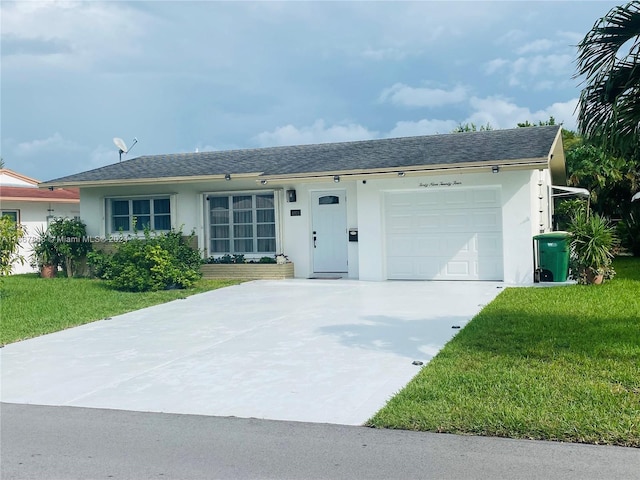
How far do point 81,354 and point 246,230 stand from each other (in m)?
10.3

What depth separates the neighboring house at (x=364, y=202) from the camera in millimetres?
15828

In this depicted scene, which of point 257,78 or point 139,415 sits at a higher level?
point 257,78

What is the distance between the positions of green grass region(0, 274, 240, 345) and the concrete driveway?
56 cm

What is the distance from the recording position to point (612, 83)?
798 centimetres

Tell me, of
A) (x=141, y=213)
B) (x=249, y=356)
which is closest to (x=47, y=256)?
(x=141, y=213)

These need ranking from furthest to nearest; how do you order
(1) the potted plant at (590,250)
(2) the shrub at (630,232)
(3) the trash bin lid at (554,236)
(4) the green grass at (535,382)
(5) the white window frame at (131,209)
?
(2) the shrub at (630,232) < (5) the white window frame at (131,209) < (3) the trash bin lid at (554,236) < (1) the potted plant at (590,250) < (4) the green grass at (535,382)

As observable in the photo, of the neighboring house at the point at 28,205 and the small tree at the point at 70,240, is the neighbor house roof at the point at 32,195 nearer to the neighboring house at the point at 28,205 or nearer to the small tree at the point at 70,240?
the neighboring house at the point at 28,205

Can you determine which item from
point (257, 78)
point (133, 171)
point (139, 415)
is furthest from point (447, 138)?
point (139, 415)

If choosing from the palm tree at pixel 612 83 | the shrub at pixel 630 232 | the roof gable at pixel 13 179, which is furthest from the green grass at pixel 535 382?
the roof gable at pixel 13 179

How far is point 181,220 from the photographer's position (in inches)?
792

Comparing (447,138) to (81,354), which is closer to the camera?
(81,354)

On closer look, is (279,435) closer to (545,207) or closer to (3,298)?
(3,298)

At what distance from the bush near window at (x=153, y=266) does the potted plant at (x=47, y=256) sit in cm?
383

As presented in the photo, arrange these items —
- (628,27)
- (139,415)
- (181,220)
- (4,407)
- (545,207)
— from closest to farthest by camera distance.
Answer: (139,415)
(4,407)
(628,27)
(545,207)
(181,220)
